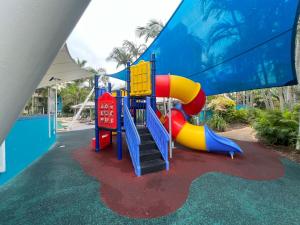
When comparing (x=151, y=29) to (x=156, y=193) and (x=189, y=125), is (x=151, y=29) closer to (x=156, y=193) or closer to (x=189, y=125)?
(x=189, y=125)

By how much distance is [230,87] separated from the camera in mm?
6191

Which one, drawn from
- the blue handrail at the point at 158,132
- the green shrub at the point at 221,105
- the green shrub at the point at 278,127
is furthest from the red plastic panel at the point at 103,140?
the green shrub at the point at 221,105

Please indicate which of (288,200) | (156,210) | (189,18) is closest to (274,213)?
(288,200)

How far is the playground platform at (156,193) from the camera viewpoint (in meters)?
2.78

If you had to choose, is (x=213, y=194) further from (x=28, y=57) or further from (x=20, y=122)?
(x=20, y=122)

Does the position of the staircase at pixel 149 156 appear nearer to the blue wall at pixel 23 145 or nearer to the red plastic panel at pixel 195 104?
the red plastic panel at pixel 195 104

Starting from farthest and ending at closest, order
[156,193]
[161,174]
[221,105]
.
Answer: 1. [221,105]
2. [161,174]
3. [156,193]

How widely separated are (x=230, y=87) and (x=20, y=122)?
6551mm

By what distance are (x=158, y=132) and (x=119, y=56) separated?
2084 centimetres

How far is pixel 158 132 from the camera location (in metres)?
5.11

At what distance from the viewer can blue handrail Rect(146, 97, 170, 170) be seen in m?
4.76

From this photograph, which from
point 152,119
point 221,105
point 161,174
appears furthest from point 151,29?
point 161,174

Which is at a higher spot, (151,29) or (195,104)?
(151,29)

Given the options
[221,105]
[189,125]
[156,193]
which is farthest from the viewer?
[221,105]
